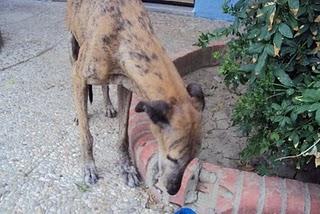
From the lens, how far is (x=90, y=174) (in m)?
3.28

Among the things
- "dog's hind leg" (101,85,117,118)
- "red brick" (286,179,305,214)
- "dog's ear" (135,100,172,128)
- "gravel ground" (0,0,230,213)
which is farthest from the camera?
"dog's hind leg" (101,85,117,118)

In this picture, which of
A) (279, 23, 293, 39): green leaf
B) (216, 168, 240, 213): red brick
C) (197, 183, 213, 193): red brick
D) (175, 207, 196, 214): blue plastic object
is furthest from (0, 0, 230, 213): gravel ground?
(279, 23, 293, 39): green leaf

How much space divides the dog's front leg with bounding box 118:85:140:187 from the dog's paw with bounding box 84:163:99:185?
0.20 m

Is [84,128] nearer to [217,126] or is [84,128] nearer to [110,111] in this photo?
[110,111]

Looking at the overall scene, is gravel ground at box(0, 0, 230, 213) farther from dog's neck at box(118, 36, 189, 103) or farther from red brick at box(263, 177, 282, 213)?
dog's neck at box(118, 36, 189, 103)

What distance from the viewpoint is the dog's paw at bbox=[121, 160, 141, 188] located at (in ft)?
10.7

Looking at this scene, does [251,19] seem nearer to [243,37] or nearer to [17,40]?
[243,37]

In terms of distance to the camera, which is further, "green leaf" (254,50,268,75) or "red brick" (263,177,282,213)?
"red brick" (263,177,282,213)

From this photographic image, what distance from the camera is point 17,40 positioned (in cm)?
552

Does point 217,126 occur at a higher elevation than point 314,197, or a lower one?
lower

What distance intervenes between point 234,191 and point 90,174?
1.02m

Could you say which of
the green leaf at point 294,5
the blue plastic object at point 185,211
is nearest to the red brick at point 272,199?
the blue plastic object at point 185,211

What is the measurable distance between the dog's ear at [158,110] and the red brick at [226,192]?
0.72 metres

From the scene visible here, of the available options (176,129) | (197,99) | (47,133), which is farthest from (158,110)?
(47,133)
